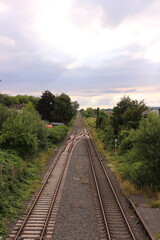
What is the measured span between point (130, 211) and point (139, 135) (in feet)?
14.9

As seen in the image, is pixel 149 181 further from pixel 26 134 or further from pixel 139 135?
pixel 26 134

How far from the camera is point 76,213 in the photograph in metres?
10.1

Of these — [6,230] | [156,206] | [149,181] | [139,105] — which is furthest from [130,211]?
[139,105]

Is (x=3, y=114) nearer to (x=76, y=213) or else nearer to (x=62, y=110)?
(x=76, y=213)

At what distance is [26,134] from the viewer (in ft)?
60.8

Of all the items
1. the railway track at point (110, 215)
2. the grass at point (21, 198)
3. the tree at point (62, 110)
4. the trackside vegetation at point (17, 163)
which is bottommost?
the railway track at point (110, 215)

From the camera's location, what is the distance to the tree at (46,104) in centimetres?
5934

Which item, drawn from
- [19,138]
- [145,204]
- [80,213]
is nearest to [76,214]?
[80,213]

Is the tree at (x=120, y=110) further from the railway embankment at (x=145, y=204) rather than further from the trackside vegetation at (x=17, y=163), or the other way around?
the railway embankment at (x=145, y=204)

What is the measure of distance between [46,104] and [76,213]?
51.4 metres

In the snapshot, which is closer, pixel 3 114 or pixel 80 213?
pixel 80 213

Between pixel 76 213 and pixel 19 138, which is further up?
pixel 19 138

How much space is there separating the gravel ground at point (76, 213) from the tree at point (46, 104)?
148 ft

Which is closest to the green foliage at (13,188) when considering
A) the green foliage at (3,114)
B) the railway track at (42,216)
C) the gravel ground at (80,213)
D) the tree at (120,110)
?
the railway track at (42,216)
